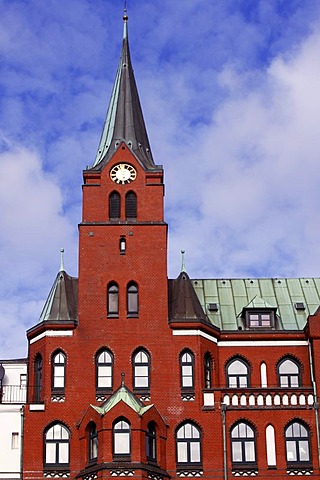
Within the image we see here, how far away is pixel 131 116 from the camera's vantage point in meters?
69.1

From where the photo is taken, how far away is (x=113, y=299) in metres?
63.0

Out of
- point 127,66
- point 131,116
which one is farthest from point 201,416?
point 127,66

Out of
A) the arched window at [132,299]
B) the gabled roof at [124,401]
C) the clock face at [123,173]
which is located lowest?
the gabled roof at [124,401]

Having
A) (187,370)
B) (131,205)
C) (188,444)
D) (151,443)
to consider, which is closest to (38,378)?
(151,443)

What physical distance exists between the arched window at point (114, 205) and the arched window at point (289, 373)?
1382 cm

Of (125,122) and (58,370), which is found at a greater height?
(125,122)

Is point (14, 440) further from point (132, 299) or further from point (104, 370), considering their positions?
point (132, 299)

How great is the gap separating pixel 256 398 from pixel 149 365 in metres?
6.55

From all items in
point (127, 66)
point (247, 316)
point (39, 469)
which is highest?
point (127, 66)

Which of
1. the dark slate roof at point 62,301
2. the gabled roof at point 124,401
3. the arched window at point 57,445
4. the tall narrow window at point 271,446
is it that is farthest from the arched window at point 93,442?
the tall narrow window at point 271,446

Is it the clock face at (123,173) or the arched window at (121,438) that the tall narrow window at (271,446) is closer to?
the arched window at (121,438)

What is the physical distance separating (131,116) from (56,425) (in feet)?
70.4

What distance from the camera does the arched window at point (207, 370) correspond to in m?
62.4

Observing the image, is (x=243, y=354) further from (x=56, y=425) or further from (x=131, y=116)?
(x=131, y=116)
